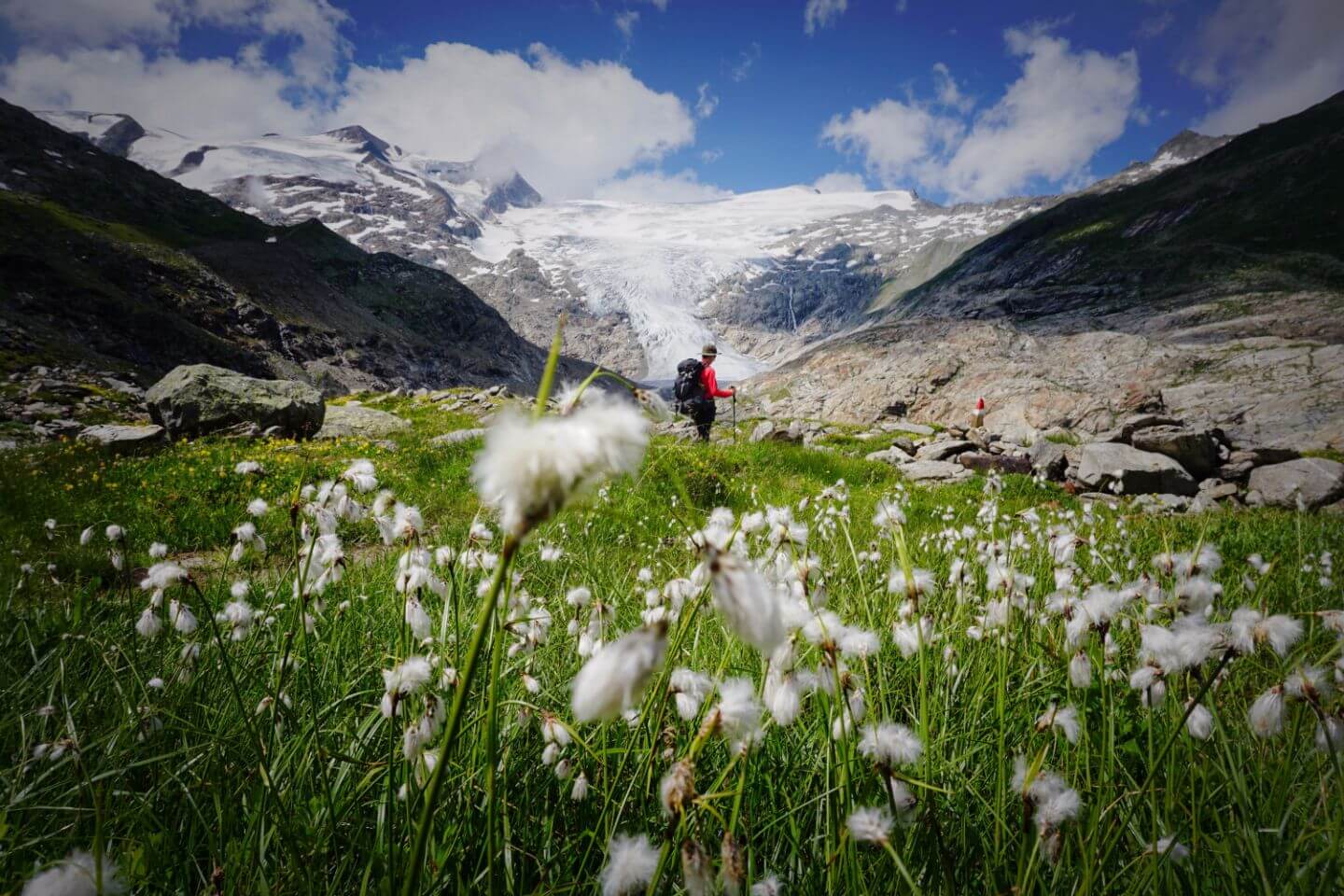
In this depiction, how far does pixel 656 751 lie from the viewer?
1.30 metres

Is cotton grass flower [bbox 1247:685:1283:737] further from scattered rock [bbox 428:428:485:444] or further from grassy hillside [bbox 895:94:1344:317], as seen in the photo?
grassy hillside [bbox 895:94:1344:317]

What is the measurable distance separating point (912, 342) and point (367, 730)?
3806cm

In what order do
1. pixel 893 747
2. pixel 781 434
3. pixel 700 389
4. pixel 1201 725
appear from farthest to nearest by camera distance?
1. pixel 700 389
2. pixel 781 434
3. pixel 1201 725
4. pixel 893 747

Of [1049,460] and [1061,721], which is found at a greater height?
[1061,721]

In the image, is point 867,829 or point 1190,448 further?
point 1190,448

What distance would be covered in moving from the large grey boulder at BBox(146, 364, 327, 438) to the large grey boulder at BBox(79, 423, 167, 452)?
172cm

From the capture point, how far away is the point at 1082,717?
163cm

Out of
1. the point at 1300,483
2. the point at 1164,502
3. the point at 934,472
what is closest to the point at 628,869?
the point at 934,472

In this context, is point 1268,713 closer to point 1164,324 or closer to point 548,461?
point 548,461

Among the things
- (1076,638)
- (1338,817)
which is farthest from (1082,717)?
(1338,817)

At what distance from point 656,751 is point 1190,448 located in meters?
14.4

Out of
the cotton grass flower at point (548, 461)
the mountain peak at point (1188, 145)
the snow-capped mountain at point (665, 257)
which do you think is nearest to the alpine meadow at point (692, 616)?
the cotton grass flower at point (548, 461)

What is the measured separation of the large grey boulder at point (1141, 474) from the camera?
366 inches

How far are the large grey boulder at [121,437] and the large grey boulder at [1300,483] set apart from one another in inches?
890
